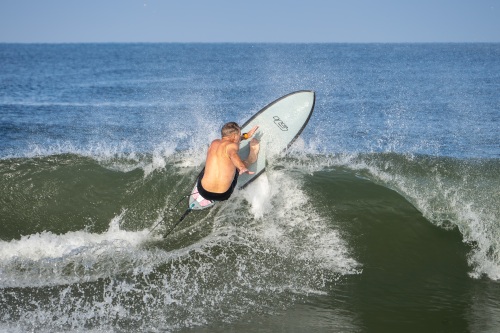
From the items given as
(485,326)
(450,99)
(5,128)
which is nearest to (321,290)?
(485,326)

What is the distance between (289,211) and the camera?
31.1 feet

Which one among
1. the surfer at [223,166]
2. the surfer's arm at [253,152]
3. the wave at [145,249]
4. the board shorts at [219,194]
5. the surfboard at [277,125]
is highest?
the surfboard at [277,125]

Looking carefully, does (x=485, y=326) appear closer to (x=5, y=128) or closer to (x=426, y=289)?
(x=426, y=289)

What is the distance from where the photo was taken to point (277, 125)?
33.6 ft

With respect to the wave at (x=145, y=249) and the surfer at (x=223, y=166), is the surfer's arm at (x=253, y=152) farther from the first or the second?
the surfer at (x=223, y=166)

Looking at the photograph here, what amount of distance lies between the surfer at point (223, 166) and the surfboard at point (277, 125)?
3.22 ft

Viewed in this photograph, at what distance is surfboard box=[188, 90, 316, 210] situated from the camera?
976 centimetres

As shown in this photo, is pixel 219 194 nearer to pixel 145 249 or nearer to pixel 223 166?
pixel 223 166

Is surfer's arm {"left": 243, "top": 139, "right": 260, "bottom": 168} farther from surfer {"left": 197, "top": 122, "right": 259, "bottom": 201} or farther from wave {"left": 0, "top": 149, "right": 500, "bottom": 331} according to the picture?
surfer {"left": 197, "top": 122, "right": 259, "bottom": 201}

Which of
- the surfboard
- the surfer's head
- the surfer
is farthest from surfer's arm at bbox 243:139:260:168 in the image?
the surfer's head

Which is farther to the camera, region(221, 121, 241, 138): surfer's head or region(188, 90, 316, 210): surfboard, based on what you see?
region(188, 90, 316, 210): surfboard

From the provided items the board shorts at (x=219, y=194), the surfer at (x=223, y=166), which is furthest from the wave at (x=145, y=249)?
the surfer at (x=223, y=166)

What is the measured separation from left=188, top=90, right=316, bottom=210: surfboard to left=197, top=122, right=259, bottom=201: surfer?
3.22 feet

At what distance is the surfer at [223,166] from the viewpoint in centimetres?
836
